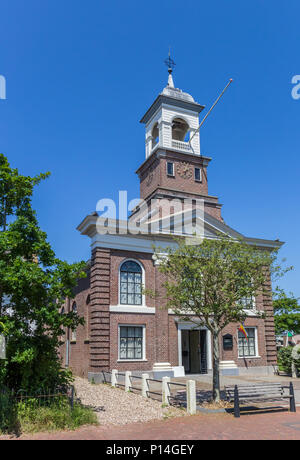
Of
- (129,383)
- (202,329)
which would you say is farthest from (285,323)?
→ (129,383)

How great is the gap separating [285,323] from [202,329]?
29821 millimetres

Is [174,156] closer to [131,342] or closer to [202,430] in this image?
[131,342]

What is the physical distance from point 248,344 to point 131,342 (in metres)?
8.01

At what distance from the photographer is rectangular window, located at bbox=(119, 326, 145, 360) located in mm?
20219

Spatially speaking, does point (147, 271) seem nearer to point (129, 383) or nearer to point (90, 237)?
point (90, 237)

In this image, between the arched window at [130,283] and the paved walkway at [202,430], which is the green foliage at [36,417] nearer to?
the paved walkway at [202,430]

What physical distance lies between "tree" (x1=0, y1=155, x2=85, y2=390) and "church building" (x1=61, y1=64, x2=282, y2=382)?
781 centimetres

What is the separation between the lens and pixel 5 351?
9680mm

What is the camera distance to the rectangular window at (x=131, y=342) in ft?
66.3

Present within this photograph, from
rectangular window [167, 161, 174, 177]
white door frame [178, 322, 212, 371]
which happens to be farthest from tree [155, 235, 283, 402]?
rectangular window [167, 161, 174, 177]

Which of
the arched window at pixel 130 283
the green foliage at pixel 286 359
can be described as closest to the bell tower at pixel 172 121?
the arched window at pixel 130 283

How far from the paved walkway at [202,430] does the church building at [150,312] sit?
732 cm

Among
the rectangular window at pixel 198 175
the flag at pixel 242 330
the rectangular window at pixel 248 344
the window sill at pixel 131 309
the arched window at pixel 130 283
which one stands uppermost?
the rectangular window at pixel 198 175

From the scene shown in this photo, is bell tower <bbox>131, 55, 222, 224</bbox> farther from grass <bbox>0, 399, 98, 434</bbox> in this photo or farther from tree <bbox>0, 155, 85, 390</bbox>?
grass <bbox>0, 399, 98, 434</bbox>
